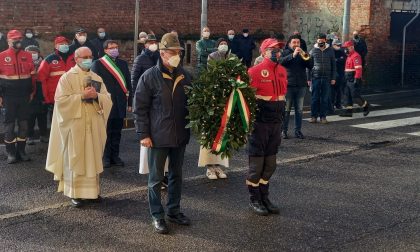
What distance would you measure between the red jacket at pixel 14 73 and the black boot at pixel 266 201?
468 cm

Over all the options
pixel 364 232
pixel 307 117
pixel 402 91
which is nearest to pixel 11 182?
pixel 364 232

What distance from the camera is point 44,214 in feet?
22.6

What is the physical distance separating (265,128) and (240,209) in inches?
41.4

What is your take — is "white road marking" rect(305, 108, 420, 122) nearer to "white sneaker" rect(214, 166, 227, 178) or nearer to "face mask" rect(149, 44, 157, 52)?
"face mask" rect(149, 44, 157, 52)

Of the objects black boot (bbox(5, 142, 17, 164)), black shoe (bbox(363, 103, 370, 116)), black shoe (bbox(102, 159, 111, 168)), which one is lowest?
black shoe (bbox(102, 159, 111, 168))

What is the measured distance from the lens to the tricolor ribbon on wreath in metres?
6.41

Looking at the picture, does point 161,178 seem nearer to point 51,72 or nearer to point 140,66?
point 140,66

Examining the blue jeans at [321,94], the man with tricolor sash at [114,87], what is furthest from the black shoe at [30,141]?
Result: the blue jeans at [321,94]

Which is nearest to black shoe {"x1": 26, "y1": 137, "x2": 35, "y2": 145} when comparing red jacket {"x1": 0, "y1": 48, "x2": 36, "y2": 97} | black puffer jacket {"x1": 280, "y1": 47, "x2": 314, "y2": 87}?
red jacket {"x1": 0, "y1": 48, "x2": 36, "y2": 97}

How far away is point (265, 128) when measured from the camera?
698cm

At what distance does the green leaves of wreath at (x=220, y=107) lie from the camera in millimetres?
6320

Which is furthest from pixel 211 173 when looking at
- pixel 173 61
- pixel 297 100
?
pixel 297 100

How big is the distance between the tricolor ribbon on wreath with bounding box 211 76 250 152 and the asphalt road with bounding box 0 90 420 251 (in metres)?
0.94

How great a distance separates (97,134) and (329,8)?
16042 millimetres
